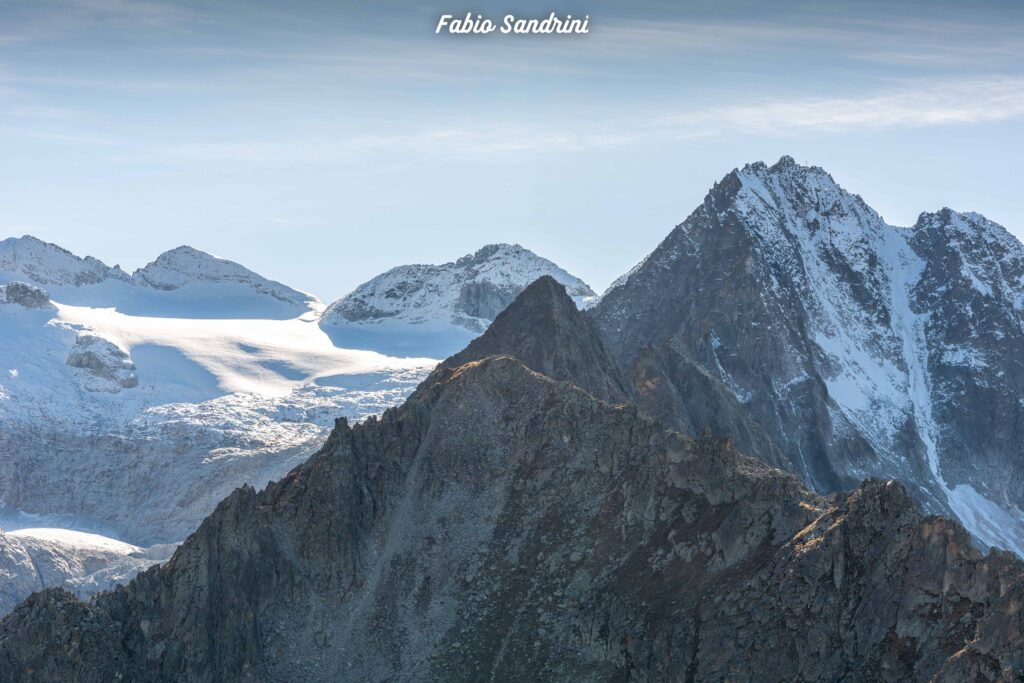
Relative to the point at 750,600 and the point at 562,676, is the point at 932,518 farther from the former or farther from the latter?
the point at 562,676

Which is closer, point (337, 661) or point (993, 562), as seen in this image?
point (993, 562)

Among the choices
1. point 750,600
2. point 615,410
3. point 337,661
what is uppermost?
point 615,410

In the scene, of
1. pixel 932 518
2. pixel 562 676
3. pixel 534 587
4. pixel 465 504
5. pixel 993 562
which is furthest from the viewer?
pixel 465 504

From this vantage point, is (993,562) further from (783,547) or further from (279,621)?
(279,621)

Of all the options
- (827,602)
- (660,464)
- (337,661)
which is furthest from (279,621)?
(827,602)

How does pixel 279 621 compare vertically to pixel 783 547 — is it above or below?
below

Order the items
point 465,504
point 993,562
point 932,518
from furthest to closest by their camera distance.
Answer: point 465,504
point 932,518
point 993,562

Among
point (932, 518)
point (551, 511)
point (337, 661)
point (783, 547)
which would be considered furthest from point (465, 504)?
point (932, 518)
